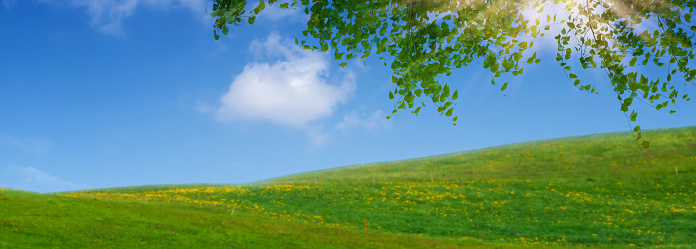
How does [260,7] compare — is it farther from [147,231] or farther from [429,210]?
[429,210]

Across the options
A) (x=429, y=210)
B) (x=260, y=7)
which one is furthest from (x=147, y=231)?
(x=429, y=210)

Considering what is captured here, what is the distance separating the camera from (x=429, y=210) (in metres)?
43.5

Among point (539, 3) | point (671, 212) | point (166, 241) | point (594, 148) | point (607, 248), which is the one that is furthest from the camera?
point (594, 148)

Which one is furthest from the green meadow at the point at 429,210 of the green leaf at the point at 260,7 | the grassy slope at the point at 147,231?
the green leaf at the point at 260,7

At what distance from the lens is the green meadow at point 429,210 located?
26953 mm

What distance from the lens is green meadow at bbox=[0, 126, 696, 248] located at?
2695cm

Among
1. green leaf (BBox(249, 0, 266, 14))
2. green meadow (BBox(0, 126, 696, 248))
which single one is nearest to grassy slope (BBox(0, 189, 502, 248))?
green meadow (BBox(0, 126, 696, 248))

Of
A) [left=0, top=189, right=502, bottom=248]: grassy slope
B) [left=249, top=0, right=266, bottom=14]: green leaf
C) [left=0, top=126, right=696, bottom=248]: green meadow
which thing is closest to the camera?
[left=249, top=0, right=266, bottom=14]: green leaf

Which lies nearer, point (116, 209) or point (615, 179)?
point (116, 209)

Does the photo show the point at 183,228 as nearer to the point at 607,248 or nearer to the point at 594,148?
the point at 607,248

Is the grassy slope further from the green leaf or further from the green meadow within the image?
the green leaf

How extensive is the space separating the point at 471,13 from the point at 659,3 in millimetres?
4295

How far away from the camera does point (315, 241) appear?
28156mm

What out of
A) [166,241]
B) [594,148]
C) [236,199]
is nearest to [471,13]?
[166,241]
